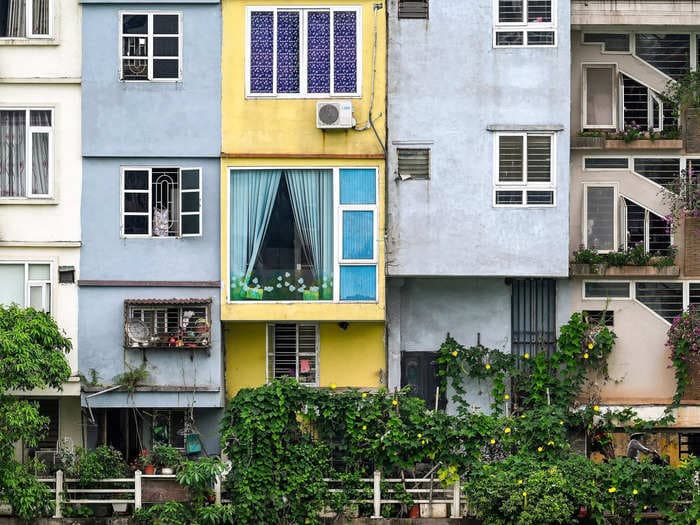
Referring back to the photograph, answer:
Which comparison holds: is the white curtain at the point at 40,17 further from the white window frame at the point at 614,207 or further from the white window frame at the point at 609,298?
the white window frame at the point at 609,298

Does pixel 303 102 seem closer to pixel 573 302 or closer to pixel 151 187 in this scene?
pixel 151 187

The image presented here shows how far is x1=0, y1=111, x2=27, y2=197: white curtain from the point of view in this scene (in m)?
25.9

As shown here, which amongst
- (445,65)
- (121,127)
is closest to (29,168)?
(121,127)

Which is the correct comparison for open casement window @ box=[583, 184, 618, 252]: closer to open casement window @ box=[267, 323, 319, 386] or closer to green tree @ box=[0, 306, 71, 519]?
open casement window @ box=[267, 323, 319, 386]

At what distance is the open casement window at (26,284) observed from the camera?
85.0ft

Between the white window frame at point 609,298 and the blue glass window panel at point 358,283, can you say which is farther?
the white window frame at point 609,298

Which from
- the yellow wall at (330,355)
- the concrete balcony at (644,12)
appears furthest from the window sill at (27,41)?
the concrete balcony at (644,12)

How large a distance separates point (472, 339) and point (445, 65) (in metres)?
5.10

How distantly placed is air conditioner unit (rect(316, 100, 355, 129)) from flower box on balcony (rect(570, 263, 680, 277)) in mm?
5073

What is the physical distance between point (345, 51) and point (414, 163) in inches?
92.4

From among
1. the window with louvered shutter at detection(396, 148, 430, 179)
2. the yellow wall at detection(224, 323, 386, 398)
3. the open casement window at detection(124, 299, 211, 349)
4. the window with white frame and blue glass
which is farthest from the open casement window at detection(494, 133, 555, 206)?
the open casement window at detection(124, 299, 211, 349)

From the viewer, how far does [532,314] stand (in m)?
27.3

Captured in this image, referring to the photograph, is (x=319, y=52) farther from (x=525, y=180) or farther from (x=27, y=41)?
(x=27, y=41)

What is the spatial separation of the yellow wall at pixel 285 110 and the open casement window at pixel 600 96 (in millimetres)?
4158
